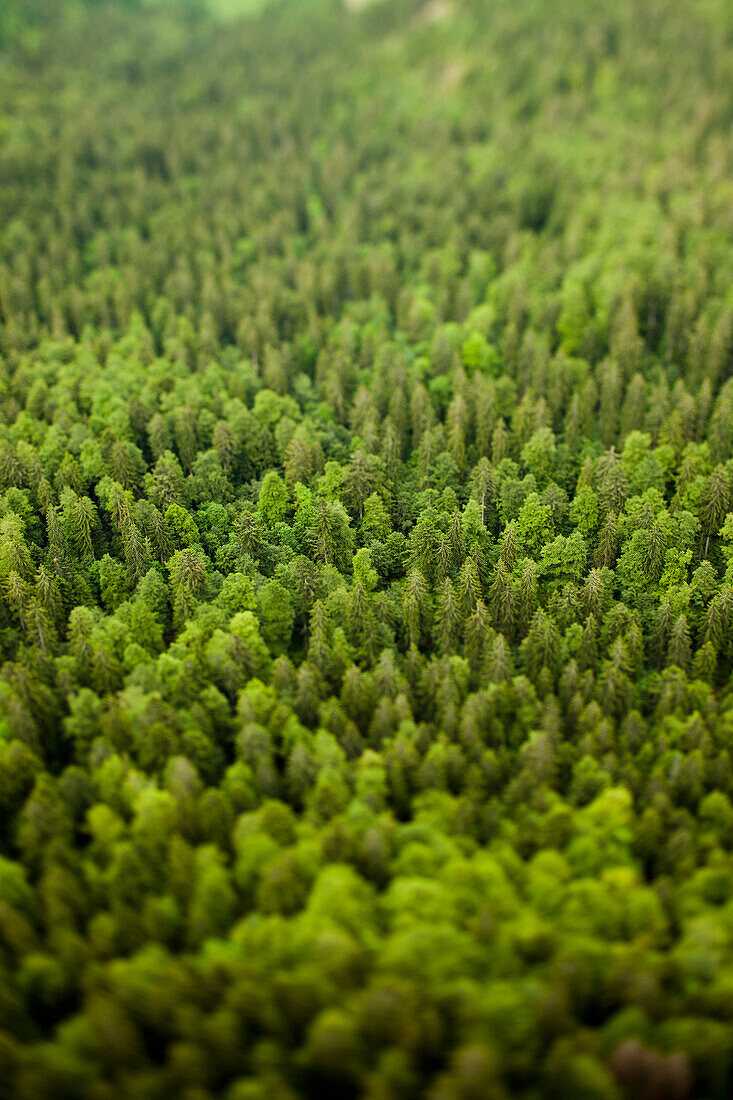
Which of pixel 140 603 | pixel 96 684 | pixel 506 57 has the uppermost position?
pixel 506 57

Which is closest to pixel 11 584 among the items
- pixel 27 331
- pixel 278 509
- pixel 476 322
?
pixel 278 509

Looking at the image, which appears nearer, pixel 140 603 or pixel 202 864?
pixel 202 864

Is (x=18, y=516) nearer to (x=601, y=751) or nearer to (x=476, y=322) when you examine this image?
(x=601, y=751)

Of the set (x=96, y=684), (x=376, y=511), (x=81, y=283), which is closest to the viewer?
(x=96, y=684)

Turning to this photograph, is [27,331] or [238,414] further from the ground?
[27,331]

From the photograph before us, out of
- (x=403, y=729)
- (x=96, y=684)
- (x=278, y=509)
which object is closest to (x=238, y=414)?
(x=278, y=509)

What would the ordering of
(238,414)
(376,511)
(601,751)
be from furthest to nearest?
(238,414) < (376,511) < (601,751)
